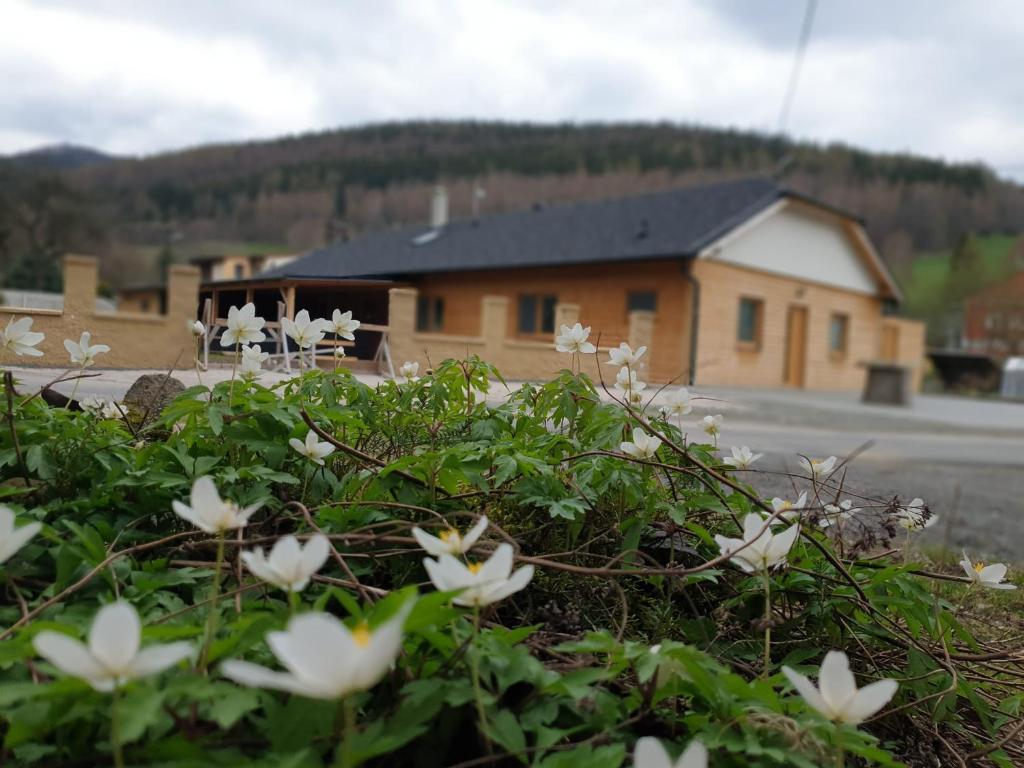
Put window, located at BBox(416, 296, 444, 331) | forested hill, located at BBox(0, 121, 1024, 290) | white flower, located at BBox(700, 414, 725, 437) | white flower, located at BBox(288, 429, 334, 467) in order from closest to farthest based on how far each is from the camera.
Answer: white flower, located at BBox(288, 429, 334, 467) < white flower, located at BBox(700, 414, 725, 437) < window, located at BBox(416, 296, 444, 331) < forested hill, located at BBox(0, 121, 1024, 290)

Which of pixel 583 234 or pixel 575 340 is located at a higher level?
pixel 583 234

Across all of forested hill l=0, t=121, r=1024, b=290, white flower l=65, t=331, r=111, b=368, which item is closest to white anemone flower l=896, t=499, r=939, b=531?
white flower l=65, t=331, r=111, b=368

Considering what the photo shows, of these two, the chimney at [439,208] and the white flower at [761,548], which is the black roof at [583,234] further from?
the white flower at [761,548]

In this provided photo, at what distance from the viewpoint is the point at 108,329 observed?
7.10ft

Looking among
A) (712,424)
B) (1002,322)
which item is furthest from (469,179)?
(712,424)

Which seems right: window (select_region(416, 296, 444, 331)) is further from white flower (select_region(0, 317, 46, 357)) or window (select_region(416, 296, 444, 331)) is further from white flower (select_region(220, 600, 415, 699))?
white flower (select_region(220, 600, 415, 699))

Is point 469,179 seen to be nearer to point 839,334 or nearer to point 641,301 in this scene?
point 839,334

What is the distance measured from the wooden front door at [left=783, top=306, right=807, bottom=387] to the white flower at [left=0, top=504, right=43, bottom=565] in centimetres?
2129

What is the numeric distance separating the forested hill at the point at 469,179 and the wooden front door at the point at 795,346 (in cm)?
2467

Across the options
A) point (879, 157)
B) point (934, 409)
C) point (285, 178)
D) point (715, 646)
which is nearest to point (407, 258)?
point (934, 409)

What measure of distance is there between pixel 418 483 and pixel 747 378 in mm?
18926

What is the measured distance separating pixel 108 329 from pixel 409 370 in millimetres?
841

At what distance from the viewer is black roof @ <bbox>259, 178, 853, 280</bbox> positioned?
18828 millimetres

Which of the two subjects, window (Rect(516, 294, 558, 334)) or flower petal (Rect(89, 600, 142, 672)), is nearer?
flower petal (Rect(89, 600, 142, 672))
